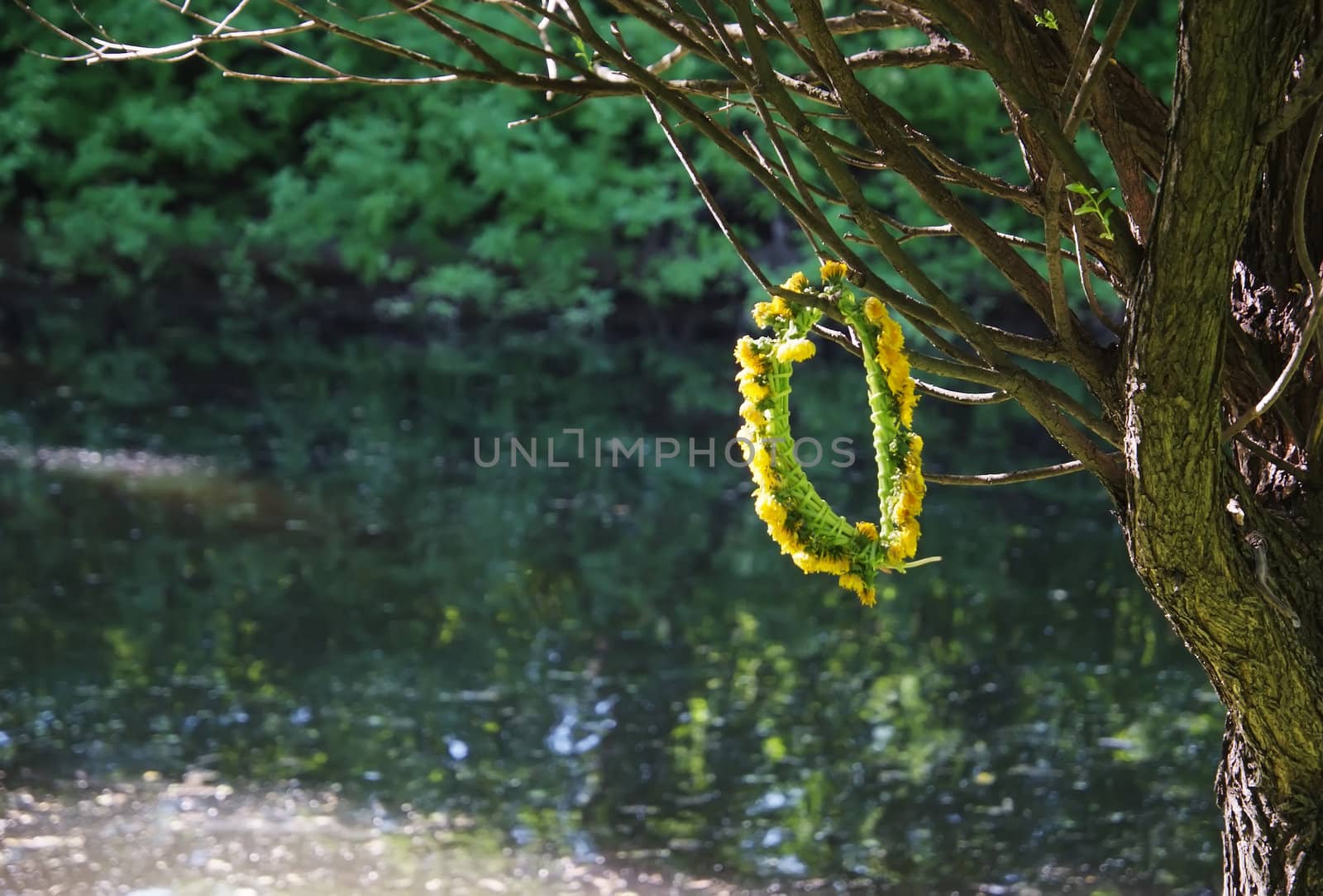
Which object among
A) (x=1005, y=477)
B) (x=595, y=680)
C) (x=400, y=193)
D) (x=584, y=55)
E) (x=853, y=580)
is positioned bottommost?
(x=595, y=680)

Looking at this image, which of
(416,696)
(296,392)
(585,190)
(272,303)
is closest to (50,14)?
(272,303)

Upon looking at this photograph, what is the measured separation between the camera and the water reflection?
368 cm

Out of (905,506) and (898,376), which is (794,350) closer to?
(898,376)

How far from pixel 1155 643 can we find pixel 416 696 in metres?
2.69

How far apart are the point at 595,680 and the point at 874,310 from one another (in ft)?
10.7

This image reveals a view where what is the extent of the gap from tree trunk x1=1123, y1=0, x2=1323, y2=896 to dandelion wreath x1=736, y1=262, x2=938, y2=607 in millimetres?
256

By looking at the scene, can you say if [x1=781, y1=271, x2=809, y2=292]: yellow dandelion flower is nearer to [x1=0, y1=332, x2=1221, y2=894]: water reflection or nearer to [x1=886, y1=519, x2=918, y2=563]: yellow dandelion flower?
[x1=886, y1=519, x2=918, y2=563]: yellow dandelion flower

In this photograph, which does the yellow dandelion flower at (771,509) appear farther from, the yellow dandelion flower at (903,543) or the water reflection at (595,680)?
the water reflection at (595,680)

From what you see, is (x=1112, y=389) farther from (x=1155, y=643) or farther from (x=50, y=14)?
(x=50, y=14)

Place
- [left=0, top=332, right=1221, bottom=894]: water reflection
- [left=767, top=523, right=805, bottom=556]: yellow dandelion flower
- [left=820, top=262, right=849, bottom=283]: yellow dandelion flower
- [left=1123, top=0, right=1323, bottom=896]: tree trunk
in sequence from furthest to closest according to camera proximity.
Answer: [left=0, top=332, right=1221, bottom=894]: water reflection
[left=767, top=523, right=805, bottom=556]: yellow dandelion flower
[left=820, top=262, right=849, bottom=283]: yellow dandelion flower
[left=1123, top=0, right=1323, bottom=896]: tree trunk

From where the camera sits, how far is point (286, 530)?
A: 6090 millimetres

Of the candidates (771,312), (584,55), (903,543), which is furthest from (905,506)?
(584,55)

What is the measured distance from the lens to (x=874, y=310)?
1.54 metres

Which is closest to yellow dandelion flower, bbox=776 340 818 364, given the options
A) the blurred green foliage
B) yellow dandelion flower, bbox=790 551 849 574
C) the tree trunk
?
yellow dandelion flower, bbox=790 551 849 574
